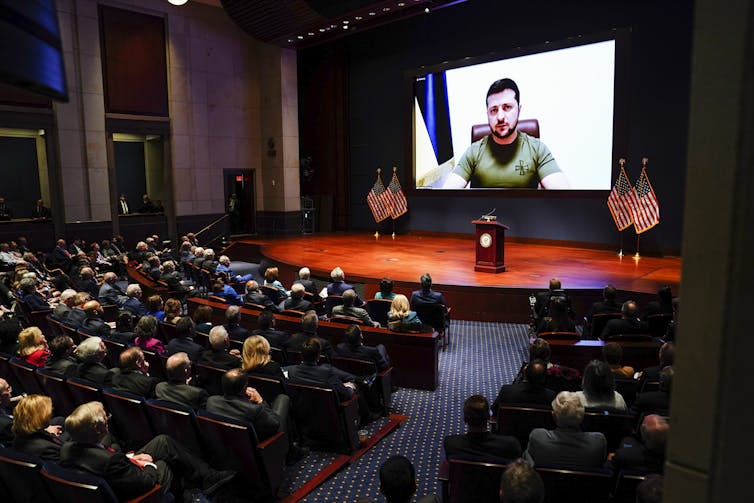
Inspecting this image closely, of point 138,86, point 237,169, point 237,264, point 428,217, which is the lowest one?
point 237,264

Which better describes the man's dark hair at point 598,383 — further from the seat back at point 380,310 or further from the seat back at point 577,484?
the seat back at point 380,310

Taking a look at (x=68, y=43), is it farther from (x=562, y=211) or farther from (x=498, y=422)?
(x=498, y=422)

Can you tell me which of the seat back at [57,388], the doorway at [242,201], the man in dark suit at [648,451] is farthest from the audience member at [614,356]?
the doorway at [242,201]

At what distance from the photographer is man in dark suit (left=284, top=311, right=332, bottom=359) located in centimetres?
435

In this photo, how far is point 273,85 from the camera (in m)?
15.6

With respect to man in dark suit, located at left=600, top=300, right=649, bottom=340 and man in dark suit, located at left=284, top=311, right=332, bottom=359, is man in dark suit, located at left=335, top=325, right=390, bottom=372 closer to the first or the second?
man in dark suit, located at left=284, top=311, right=332, bottom=359

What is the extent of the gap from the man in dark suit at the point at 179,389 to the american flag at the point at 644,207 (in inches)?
363

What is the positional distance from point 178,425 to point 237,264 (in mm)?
10417

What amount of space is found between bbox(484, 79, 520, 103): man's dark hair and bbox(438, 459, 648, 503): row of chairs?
10826 mm

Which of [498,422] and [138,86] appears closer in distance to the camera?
[498,422]

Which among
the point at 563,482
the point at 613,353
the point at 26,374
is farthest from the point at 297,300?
the point at 563,482

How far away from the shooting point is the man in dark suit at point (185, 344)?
4.16 m

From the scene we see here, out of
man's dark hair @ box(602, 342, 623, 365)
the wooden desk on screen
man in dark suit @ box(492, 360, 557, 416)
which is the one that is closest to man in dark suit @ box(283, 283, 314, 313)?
the wooden desk on screen

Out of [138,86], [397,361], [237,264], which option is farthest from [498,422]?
[138,86]
